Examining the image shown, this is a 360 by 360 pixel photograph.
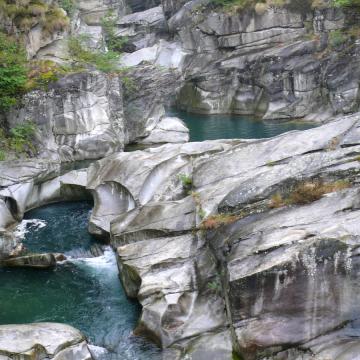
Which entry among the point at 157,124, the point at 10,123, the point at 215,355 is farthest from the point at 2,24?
the point at 215,355

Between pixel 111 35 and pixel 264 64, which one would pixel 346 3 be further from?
pixel 111 35

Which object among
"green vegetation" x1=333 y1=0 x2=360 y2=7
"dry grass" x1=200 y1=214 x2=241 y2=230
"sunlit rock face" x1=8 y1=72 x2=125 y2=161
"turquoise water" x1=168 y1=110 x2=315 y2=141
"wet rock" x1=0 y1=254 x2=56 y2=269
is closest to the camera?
"dry grass" x1=200 y1=214 x2=241 y2=230

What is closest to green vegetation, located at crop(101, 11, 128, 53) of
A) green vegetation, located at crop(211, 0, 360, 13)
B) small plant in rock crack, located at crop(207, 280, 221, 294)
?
green vegetation, located at crop(211, 0, 360, 13)

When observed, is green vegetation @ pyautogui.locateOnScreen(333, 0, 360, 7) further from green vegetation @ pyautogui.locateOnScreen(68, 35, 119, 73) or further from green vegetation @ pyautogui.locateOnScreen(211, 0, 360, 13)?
green vegetation @ pyautogui.locateOnScreen(68, 35, 119, 73)

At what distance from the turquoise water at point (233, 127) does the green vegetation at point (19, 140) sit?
13.1m

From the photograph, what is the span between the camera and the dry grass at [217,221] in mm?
15992

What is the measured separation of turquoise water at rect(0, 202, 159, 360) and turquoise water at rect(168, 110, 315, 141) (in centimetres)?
1858

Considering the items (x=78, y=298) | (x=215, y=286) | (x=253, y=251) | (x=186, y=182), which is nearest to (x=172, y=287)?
(x=215, y=286)

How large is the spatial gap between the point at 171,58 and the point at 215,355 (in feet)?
138

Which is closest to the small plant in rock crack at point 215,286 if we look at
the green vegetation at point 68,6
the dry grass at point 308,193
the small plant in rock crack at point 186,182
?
the dry grass at point 308,193

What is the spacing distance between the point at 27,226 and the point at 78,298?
7378mm

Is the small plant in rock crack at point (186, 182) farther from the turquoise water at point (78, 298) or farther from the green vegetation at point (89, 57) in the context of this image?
the green vegetation at point (89, 57)

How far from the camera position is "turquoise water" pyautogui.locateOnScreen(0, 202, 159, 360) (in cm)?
1585

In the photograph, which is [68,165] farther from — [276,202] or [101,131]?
[276,202]
